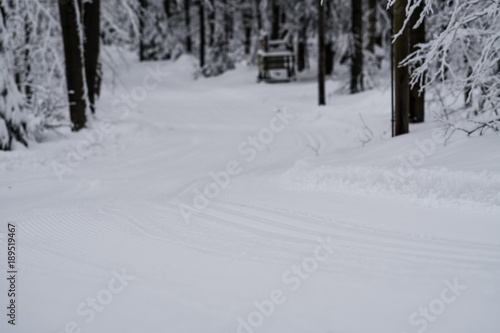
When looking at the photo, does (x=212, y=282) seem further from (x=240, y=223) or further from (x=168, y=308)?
(x=240, y=223)

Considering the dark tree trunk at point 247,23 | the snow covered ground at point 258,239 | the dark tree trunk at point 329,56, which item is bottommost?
the snow covered ground at point 258,239

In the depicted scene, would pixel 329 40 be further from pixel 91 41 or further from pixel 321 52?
pixel 91 41

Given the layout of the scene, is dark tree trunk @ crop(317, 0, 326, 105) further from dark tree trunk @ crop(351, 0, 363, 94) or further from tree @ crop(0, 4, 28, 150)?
tree @ crop(0, 4, 28, 150)

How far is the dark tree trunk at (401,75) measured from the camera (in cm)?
751

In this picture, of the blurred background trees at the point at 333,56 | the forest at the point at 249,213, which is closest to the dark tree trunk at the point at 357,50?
the blurred background trees at the point at 333,56

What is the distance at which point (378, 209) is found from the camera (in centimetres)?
536

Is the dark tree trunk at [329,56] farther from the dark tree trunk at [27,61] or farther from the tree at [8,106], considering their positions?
the tree at [8,106]

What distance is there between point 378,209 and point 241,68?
28358mm

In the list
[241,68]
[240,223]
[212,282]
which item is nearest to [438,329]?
[212,282]

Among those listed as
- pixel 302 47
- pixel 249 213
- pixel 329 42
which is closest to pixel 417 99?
pixel 249 213

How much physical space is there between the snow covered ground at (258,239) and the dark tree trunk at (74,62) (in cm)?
200

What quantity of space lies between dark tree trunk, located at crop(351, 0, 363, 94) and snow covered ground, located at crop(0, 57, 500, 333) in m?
10.0

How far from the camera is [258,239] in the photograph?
4609 mm

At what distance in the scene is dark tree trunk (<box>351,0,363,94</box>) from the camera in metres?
18.8
